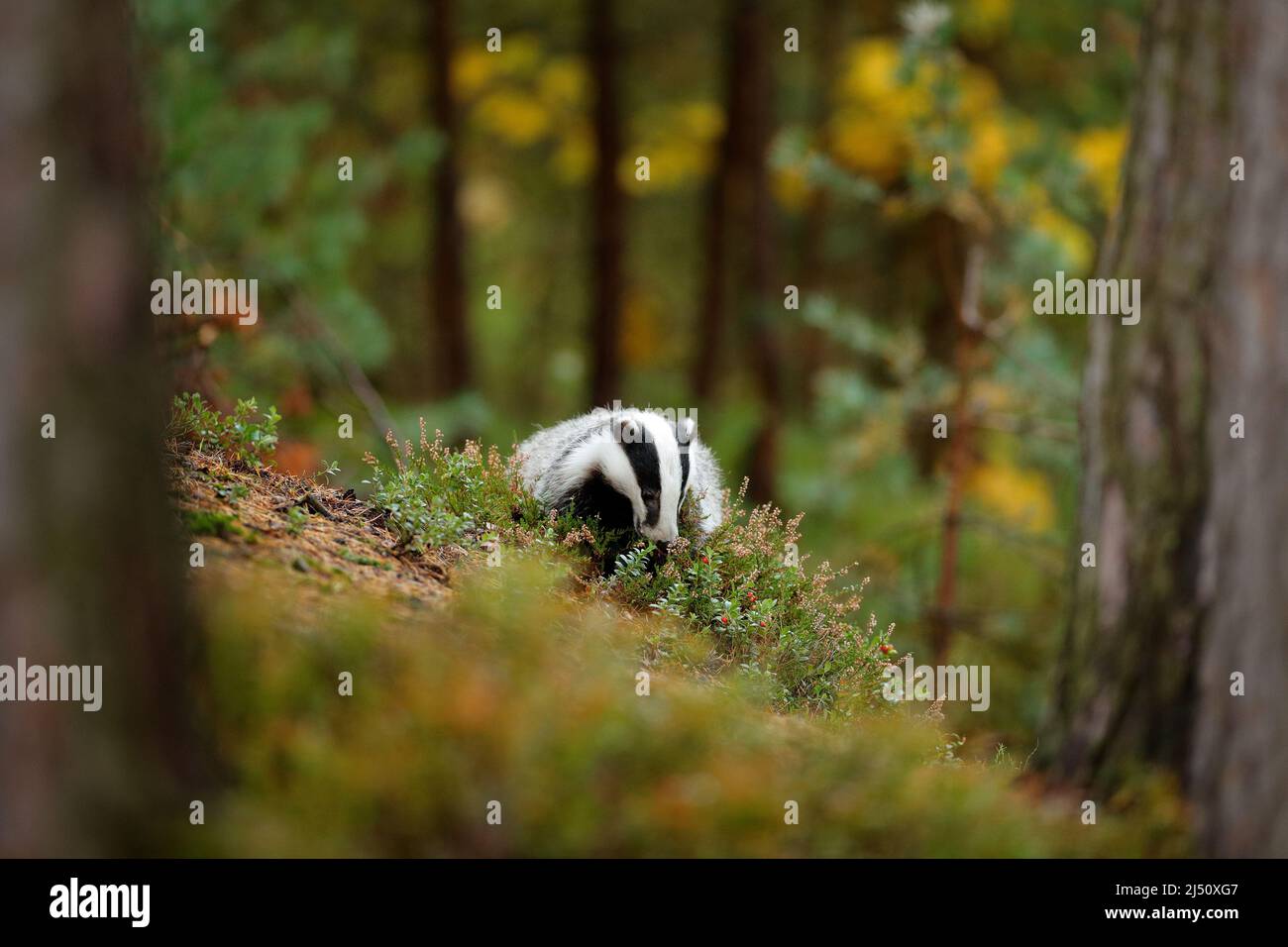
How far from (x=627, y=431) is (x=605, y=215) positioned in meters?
10.5

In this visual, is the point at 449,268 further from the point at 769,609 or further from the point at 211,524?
the point at 211,524

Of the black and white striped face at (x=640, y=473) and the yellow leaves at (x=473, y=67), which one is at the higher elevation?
the yellow leaves at (x=473, y=67)

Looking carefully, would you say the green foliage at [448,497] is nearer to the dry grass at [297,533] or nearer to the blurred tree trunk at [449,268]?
the dry grass at [297,533]

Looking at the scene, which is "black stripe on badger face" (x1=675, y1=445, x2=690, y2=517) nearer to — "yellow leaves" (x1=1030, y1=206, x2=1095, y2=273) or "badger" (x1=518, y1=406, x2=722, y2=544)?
"badger" (x1=518, y1=406, x2=722, y2=544)

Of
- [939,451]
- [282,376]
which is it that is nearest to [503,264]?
[939,451]

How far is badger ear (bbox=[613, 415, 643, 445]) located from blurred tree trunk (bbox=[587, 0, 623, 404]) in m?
9.28

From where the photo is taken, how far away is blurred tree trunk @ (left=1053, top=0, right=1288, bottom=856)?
3.58m

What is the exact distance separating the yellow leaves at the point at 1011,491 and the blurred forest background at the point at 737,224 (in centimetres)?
7

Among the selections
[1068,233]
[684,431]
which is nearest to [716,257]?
[1068,233]

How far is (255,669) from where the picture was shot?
3271 mm

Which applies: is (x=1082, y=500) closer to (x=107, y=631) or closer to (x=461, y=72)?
(x=107, y=631)

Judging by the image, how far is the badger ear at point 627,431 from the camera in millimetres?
5836

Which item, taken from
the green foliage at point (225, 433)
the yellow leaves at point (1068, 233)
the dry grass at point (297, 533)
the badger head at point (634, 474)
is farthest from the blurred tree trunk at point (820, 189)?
the dry grass at point (297, 533)

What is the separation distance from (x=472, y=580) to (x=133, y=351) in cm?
197
